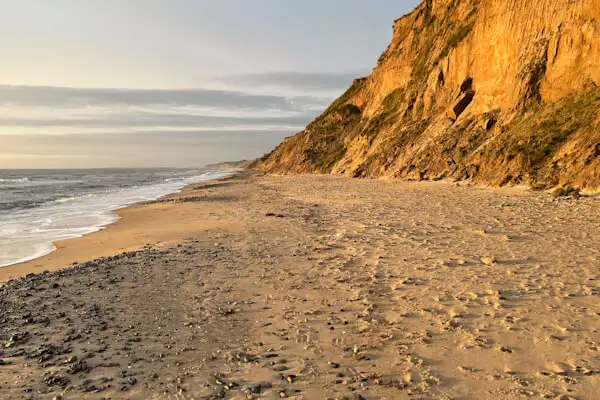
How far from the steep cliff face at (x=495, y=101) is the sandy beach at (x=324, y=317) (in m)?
9.96

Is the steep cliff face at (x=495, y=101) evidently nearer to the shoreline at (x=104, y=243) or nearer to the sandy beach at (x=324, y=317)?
the sandy beach at (x=324, y=317)

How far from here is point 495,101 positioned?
95.6 feet

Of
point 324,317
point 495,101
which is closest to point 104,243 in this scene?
point 324,317

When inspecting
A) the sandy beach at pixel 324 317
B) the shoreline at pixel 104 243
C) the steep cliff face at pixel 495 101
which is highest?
the steep cliff face at pixel 495 101

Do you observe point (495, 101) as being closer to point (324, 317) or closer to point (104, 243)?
point (104, 243)

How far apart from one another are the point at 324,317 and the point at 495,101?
28.5 m

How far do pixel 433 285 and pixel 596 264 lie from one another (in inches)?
130

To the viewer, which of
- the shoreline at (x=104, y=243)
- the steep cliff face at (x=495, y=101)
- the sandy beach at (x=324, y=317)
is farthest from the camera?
the steep cliff face at (x=495, y=101)

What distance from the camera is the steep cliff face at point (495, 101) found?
2044cm

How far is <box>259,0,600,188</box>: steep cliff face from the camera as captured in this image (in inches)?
805

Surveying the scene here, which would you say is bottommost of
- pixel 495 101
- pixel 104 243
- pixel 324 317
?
pixel 104 243

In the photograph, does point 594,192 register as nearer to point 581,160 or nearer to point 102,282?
point 581,160

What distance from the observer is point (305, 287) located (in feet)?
25.6

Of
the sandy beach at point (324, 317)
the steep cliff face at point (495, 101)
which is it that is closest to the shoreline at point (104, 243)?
the sandy beach at point (324, 317)
